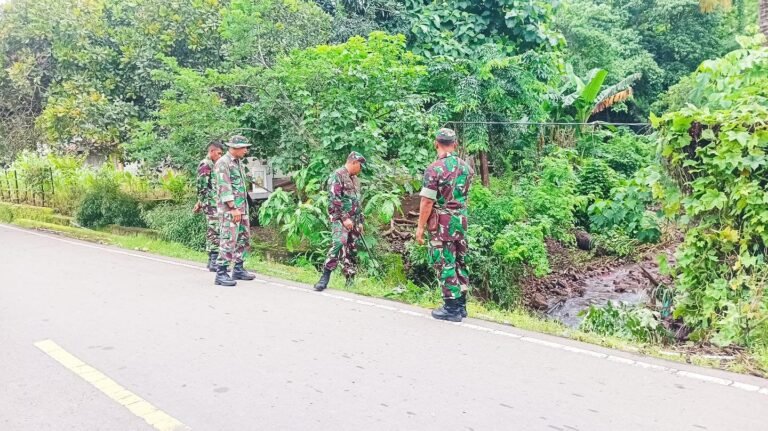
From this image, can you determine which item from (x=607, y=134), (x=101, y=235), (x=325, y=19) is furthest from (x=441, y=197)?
(x=607, y=134)

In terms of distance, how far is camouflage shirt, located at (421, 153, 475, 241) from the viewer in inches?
224

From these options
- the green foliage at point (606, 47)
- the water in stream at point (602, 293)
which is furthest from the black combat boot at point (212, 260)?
the green foliage at point (606, 47)

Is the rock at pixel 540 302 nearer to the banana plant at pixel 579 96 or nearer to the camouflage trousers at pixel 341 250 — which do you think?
the camouflage trousers at pixel 341 250

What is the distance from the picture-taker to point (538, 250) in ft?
33.1

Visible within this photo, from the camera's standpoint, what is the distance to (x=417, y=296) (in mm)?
6785

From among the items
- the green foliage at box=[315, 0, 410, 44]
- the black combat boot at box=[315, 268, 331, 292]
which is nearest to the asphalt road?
the black combat boot at box=[315, 268, 331, 292]

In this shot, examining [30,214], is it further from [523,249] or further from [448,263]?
[448,263]

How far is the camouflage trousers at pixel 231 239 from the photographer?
7.54 m

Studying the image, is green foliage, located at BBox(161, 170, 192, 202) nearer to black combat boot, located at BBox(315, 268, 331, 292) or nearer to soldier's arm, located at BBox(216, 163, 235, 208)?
soldier's arm, located at BBox(216, 163, 235, 208)

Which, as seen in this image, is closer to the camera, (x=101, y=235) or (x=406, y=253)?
(x=406, y=253)

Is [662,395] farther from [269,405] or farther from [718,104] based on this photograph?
[718,104]

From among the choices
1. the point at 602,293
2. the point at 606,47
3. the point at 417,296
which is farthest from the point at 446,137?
the point at 606,47

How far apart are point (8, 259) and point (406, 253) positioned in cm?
682

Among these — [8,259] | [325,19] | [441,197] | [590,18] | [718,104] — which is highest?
[590,18]
